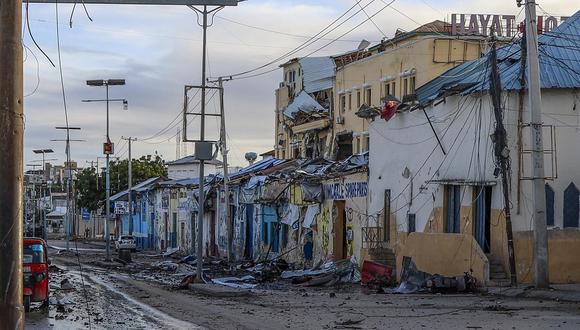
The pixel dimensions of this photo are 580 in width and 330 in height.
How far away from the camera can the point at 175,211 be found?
78.9 metres

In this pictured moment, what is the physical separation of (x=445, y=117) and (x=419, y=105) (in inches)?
69.7

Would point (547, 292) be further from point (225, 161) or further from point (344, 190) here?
point (225, 161)

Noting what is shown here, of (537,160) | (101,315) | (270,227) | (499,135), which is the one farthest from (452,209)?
(270,227)

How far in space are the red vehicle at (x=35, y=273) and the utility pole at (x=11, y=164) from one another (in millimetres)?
13850

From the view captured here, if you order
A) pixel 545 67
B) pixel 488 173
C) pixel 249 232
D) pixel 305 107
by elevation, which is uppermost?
pixel 305 107

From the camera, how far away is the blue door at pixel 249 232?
55594 mm

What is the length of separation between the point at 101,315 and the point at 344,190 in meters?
20.6

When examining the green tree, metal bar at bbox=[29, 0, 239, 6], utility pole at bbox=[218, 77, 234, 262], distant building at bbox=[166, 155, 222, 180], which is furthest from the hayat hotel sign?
the green tree

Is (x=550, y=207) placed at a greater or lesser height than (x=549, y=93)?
lesser

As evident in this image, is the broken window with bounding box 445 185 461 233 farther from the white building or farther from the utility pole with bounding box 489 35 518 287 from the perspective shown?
the utility pole with bounding box 489 35 518 287

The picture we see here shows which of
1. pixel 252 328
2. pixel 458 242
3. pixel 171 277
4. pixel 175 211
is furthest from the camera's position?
pixel 175 211

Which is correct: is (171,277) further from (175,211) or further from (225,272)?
(175,211)

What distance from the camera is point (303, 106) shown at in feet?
227

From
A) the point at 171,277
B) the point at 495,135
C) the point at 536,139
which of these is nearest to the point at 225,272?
the point at 171,277
